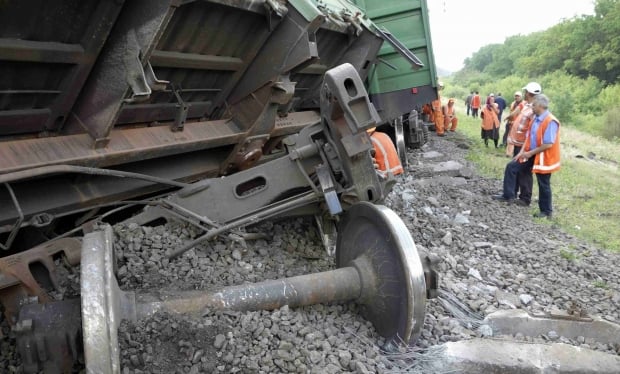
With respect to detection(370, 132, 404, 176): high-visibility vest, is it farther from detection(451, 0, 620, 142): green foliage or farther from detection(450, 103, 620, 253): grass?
detection(451, 0, 620, 142): green foliage

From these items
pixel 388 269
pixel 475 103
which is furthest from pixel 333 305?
pixel 475 103

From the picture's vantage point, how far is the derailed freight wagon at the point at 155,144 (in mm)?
2262

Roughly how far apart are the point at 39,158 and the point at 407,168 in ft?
20.1

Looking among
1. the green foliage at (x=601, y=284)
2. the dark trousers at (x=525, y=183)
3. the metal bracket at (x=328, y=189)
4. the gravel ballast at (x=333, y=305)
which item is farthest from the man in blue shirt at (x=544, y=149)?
the metal bracket at (x=328, y=189)

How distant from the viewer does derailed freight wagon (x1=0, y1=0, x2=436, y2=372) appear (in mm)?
2262

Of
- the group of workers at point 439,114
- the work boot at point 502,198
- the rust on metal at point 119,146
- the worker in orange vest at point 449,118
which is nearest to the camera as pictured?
the rust on metal at point 119,146

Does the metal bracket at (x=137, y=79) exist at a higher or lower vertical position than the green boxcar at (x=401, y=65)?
lower

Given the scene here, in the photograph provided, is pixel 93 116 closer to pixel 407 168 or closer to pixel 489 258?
pixel 489 258

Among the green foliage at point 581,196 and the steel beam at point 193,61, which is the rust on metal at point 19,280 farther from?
the green foliage at point 581,196

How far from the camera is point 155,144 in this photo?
3.31 metres

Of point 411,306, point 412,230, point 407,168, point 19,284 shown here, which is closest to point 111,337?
point 19,284

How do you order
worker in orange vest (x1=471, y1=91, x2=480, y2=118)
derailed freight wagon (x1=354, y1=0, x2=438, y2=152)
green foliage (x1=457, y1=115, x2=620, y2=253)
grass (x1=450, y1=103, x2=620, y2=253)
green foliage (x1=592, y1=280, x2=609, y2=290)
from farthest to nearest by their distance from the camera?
worker in orange vest (x1=471, y1=91, x2=480, y2=118) → derailed freight wagon (x1=354, y1=0, x2=438, y2=152) → grass (x1=450, y1=103, x2=620, y2=253) → green foliage (x1=457, y1=115, x2=620, y2=253) → green foliage (x1=592, y1=280, x2=609, y2=290)

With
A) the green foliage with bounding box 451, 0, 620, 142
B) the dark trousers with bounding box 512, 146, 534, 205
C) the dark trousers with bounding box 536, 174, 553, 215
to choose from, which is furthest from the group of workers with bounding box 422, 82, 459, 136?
the green foliage with bounding box 451, 0, 620, 142

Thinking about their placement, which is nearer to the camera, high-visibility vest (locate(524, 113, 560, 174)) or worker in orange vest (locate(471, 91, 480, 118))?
high-visibility vest (locate(524, 113, 560, 174))
